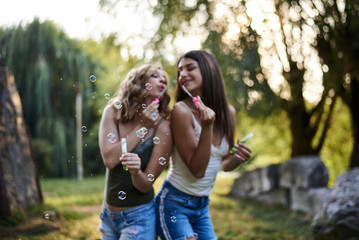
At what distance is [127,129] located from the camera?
196cm

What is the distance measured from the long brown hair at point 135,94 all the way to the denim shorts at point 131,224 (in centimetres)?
46

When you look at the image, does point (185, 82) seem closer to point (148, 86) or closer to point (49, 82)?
point (148, 86)

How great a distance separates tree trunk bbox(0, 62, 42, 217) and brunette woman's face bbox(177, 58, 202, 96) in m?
2.57

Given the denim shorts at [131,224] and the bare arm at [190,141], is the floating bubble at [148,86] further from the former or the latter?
the denim shorts at [131,224]

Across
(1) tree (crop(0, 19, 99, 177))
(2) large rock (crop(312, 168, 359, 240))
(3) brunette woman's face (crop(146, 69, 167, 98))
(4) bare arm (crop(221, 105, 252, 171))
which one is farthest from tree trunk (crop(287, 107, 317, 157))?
(3) brunette woman's face (crop(146, 69, 167, 98))

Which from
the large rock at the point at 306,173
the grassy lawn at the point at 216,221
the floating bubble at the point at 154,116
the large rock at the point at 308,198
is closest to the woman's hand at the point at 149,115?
the floating bubble at the point at 154,116

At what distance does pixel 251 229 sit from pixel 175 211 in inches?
125

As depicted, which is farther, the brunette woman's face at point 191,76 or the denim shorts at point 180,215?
the brunette woman's face at point 191,76

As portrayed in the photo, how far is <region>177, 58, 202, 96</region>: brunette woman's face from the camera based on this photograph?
2109 millimetres

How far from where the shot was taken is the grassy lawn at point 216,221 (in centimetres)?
388

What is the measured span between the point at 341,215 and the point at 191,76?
7.13ft

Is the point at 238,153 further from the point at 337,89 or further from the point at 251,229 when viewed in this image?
the point at 337,89

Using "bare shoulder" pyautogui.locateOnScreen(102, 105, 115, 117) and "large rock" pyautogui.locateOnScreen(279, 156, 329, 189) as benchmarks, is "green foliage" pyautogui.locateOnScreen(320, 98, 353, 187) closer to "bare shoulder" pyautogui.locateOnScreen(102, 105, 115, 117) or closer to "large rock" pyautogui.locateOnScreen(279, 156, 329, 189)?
"large rock" pyautogui.locateOnScreen(279, 156, 329, 189)

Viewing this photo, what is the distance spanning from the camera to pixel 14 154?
4246 mm
